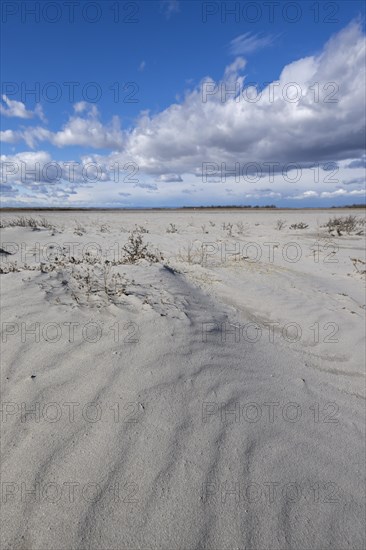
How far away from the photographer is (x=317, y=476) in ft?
6.65

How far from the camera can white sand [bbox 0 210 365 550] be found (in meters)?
1.72

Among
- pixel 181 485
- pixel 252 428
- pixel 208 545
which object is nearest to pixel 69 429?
pixel 181 485

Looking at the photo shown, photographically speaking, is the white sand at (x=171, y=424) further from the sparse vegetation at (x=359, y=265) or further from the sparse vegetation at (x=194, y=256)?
the sparse vegetation at (x=359, y=265)

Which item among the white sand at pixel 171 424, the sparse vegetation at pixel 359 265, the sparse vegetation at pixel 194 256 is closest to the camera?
the white sand at pixel 171 424

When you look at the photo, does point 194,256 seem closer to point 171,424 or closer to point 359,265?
point 359,265

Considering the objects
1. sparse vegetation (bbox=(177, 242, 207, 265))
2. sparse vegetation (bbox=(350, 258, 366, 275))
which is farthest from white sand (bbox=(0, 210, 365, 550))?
sparse vegetation (bbox=(350, 258, 366, 275))

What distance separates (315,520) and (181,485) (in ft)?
2.30

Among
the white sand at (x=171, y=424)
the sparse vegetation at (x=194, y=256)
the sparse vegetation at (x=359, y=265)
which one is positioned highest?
the sparse vegetation at (x=194, y=256)

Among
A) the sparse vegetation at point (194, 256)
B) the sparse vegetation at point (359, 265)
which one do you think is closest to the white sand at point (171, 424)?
the sparse vegetation at point (194, 256)

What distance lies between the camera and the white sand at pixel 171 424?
1.72m

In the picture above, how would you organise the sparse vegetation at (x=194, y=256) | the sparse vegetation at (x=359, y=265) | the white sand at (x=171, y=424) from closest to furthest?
the white sand at (x=171, y=424), the sparse vegetation at (x=194, y=256), the sparse vegetation at (x=359, y=265)

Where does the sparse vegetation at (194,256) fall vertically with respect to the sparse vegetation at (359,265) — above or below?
above

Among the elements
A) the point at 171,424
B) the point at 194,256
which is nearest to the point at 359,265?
the point at 194,256

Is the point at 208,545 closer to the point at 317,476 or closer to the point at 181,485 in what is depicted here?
the point at 181,485
